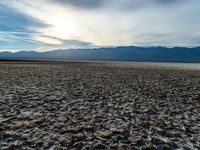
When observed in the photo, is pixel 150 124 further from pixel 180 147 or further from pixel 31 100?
pixel 31 100

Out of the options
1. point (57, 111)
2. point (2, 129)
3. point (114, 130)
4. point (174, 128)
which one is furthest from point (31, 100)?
point (174, 128)

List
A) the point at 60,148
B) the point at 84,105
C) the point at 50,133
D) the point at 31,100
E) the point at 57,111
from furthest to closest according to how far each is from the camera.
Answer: the point at 31,100, the point at 84,105, the point at 57,111, the point at 50,133, the point at 60,148

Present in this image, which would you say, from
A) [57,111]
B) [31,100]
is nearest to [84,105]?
[57,111]

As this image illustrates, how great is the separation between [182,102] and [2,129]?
31.0 feet

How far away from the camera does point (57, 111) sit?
9.78 m

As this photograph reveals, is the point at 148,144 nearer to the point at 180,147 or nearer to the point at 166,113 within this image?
the point at 180,147

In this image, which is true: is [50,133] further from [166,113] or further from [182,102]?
[182,102]

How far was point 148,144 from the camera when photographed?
20.6 feet

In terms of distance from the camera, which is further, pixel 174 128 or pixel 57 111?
pixel 57 111

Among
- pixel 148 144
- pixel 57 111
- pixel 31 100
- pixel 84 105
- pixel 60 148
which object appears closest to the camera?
pixel 60 148

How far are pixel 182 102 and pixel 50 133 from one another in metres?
8.36

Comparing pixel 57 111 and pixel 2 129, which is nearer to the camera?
pixel 2 129

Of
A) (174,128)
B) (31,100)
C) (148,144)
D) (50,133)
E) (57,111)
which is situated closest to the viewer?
(148,144)

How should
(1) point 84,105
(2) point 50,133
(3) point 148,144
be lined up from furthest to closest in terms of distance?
(1) point 84,105, (2) point 50,133, (3) point 148,144
